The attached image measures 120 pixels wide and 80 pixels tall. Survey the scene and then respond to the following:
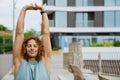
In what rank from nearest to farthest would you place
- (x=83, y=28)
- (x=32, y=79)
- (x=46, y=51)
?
(x=32, y=79) < (x=46, y=51) < (x=83, y=28)

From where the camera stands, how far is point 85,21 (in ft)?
208

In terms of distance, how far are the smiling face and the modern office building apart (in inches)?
2280

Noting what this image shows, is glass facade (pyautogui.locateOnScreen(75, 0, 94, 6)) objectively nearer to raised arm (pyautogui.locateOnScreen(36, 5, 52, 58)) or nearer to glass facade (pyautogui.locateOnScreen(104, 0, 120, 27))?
glass facade (pyautogui.locateOnScreen(104, 0, 120, 27))

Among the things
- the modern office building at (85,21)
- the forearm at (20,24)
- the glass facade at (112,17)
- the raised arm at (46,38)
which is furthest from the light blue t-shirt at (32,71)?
the glass facade at (112,17)

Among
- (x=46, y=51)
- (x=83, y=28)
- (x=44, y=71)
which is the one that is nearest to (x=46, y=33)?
(x=46, y=51)

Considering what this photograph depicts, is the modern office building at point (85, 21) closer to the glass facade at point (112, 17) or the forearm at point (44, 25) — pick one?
the glass facade at point (112, 17)

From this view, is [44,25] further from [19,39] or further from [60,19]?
[60,19]

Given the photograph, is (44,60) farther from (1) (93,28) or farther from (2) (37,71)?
(1) (93,28)

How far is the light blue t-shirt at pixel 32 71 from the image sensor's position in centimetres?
439

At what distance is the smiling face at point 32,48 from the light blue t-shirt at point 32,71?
3.4 inches

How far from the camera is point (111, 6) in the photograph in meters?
64.2

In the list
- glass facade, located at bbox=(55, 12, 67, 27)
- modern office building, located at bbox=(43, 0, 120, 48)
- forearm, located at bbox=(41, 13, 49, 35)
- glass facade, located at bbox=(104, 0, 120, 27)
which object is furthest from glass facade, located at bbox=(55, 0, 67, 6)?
forearm, located at bbox=(41, 13, 49, 35)

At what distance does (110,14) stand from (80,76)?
5454 cm

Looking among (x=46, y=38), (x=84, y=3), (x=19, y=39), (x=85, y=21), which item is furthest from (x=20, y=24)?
(x=84, y=3)
